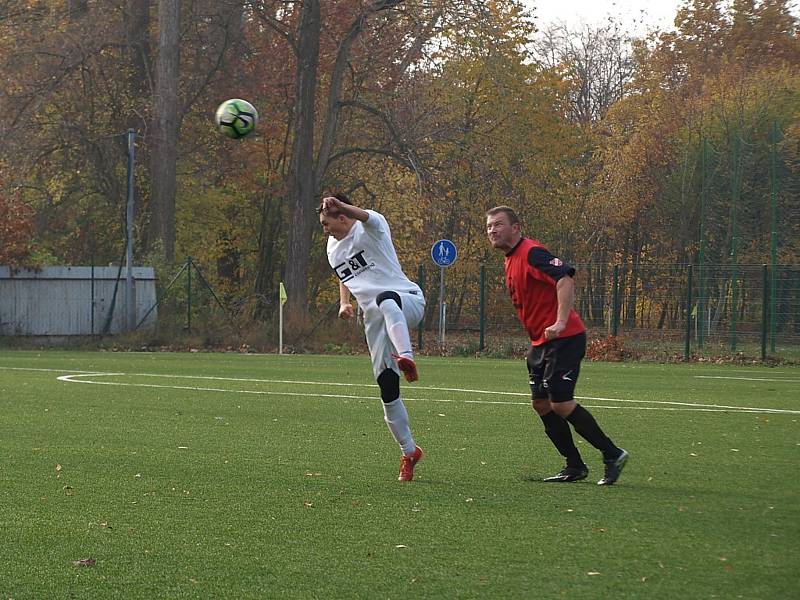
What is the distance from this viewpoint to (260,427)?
41.0ft

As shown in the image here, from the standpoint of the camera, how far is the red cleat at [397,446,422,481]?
29.0 ft

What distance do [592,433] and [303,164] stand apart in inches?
1146

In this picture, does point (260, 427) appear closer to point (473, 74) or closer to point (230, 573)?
point (230, 573)

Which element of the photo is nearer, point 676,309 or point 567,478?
point 567,478

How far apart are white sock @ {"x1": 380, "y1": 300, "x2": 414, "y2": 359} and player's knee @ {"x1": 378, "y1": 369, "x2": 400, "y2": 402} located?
272 mm

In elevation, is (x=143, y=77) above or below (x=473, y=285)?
above

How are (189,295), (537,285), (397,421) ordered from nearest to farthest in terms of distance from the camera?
1. (537,285)
2. (397,421)
3. (189,295)

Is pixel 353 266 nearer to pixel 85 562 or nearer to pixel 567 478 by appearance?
pixel 567 478

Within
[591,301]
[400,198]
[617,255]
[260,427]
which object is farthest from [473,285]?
[260,427]

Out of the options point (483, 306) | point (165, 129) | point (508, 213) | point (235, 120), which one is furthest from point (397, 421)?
point (165, 129)

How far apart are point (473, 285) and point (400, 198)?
12187 millimetres

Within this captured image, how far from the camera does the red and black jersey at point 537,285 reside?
8.66 m

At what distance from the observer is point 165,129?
127 ft

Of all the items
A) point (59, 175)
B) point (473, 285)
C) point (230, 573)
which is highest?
point (59, 175)
